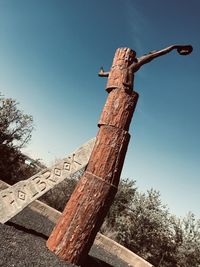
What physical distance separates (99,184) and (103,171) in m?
0.25

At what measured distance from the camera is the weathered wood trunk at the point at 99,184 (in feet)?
15.8

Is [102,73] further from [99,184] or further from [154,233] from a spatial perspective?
[154,233]

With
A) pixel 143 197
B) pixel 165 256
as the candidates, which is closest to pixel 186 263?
pixel 165 256

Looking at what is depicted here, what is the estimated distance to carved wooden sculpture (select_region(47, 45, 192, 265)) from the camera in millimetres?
4816

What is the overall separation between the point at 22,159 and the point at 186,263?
15.0 metres

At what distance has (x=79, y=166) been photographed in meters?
5.86

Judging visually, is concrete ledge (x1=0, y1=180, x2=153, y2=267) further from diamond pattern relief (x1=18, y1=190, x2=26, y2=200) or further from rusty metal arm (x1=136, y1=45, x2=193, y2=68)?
rusty metal arm (x1=136, y1=45, x2=193, y2=68)

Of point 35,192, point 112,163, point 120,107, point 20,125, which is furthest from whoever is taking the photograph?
point 20,125

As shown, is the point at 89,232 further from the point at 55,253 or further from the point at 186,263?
the point at 186,263

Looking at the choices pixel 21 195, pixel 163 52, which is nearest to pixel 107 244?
pixel 21 195

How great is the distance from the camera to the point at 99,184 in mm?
5004

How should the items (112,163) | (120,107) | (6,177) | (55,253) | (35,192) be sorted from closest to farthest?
(55,253) → (112,163) → (120,107) → (35,192) → (6,177)

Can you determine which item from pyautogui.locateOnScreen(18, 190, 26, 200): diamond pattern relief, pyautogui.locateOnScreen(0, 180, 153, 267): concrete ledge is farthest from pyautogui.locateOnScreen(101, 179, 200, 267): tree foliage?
pyautogui.locateOnScreen(18, 190, 26, 200): diamond pattern relief

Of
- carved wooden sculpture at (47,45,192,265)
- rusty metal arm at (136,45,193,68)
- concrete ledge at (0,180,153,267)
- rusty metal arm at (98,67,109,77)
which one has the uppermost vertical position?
rusty metal arm at (136,45,193,68)
